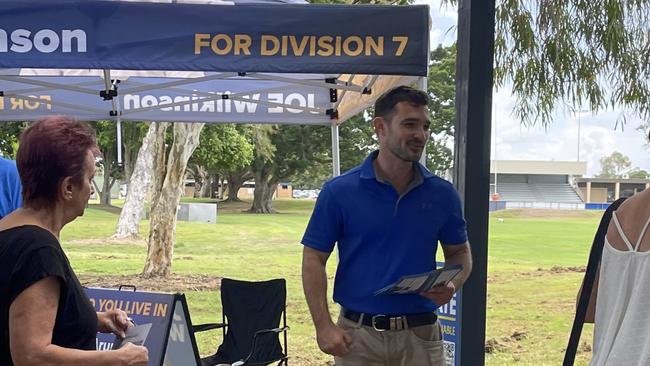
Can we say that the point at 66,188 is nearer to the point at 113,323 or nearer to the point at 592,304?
the point at 113,323

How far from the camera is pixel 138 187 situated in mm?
17359

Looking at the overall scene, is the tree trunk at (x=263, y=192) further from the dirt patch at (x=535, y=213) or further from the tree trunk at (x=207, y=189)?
the tree trunk at (x=207, y=189)

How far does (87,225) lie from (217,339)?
1638cm

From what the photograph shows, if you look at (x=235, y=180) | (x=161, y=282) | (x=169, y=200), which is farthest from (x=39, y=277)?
(x=235, y=180)

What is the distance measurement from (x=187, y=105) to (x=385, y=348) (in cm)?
399

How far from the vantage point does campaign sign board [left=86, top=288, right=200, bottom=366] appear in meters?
3.22

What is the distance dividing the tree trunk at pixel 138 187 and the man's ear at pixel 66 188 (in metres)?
13.1

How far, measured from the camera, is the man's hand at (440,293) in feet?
8.61

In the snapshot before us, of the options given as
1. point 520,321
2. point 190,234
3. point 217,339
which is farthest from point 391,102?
point 190,234

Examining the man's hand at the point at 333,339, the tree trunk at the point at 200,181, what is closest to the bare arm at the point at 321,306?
the man's hand at the point at 333,339

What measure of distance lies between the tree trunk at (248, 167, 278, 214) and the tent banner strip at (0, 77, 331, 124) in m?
22.9

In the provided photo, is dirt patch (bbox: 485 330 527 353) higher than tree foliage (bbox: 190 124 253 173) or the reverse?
the reverse

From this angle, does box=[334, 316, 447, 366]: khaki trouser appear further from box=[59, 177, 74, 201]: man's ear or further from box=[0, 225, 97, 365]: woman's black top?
box=[59, 177, 74, 201]: man's ear

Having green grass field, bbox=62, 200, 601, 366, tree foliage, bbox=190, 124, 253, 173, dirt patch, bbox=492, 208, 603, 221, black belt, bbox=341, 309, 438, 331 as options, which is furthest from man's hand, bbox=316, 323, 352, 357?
dirt patch, bbox=492, 208, 603, 221
